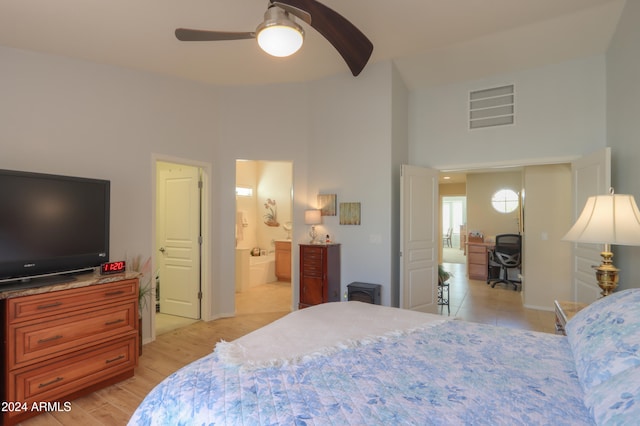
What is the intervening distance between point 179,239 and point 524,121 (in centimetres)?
461

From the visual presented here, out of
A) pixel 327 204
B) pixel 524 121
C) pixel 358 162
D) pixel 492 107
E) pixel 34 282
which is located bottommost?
pixel 34 282

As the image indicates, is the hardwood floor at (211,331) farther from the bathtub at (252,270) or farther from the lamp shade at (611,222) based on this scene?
the lamp shade at (611,222)

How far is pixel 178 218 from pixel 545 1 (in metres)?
4.57

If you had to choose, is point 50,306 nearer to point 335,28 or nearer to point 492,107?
point 335,28

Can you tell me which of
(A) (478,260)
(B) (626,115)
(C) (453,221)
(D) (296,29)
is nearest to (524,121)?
(B) (626,115)

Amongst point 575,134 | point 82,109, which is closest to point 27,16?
point 82,109

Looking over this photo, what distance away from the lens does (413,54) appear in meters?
3.77

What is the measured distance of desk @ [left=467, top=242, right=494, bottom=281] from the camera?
686cm

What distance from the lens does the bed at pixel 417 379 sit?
0.99 metres

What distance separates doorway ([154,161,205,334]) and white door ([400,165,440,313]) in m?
2.58

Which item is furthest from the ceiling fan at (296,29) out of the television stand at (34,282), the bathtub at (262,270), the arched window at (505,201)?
the arched window at (505,201)

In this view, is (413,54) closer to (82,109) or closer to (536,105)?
(536,105)

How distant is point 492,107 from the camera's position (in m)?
4.14

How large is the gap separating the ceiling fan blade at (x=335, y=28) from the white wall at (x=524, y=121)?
2.31m
